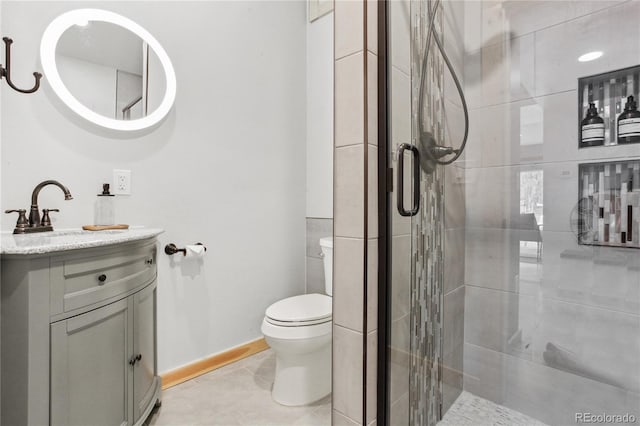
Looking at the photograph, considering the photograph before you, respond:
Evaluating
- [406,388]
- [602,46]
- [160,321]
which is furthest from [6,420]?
[602,46]

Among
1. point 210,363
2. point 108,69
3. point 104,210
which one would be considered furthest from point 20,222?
point 210,363

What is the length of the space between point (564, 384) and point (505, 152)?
843mm

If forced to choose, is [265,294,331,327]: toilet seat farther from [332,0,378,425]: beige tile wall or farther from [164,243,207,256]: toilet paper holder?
[164,243,207,256]: toilet paper holder

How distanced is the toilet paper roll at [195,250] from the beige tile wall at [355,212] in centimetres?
96

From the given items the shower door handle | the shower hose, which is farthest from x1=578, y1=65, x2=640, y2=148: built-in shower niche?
the shower door handle

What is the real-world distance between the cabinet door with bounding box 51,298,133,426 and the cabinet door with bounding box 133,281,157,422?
4 cm

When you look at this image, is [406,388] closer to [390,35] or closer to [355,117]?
[355,117]

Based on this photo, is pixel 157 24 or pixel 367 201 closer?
pixel 367 201

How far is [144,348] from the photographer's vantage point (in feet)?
4.38

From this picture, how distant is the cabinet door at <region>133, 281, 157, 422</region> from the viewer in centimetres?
127

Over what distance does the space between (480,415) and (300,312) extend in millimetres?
885

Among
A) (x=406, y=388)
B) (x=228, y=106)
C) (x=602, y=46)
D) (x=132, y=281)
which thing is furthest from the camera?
(x=228, y=106)

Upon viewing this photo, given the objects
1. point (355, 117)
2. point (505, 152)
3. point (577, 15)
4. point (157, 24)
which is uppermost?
point (157, 24)

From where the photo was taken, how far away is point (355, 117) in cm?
111
